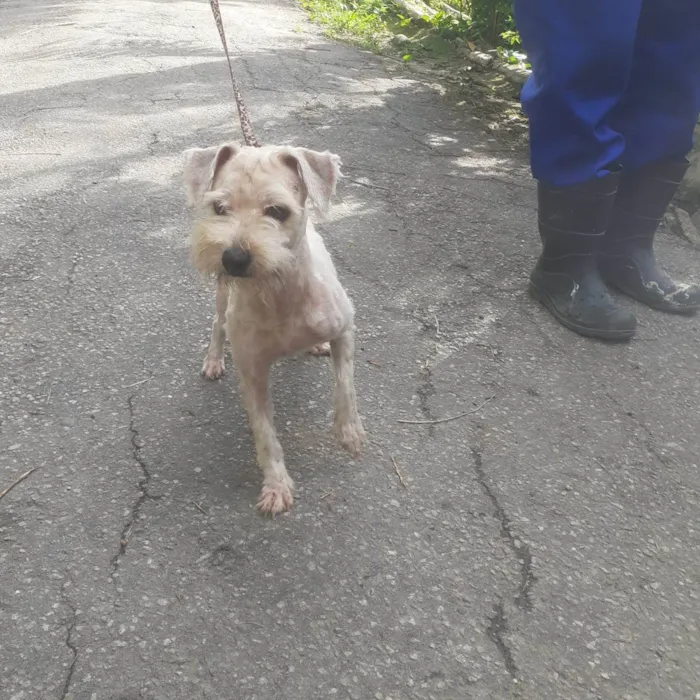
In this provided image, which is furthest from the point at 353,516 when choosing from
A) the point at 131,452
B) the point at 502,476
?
the point at 131,452

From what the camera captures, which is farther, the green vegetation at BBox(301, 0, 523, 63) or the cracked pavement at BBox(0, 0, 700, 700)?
the green vegetation at BBox(301, 0, 523, 63)

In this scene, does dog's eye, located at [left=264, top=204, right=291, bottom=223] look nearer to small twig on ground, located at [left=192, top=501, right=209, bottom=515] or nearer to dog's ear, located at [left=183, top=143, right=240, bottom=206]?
dog's ear, located at [left=183, top=143, right=240, bottom=206]

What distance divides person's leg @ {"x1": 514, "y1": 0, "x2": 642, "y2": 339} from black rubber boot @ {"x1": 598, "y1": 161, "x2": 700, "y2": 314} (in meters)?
0.21

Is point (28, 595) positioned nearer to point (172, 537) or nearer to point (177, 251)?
point (172, 537)

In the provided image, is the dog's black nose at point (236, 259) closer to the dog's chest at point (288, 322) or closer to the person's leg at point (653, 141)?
the dog's chest at point (288, 322)

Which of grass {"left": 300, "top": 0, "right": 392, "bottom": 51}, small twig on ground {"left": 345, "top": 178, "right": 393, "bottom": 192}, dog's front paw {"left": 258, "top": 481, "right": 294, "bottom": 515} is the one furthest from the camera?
grass {"left": 300, "top": 0, "right": 392, "bottom": 51}

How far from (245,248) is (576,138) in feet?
5.95

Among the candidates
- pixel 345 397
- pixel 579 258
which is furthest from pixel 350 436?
pixel 579 258

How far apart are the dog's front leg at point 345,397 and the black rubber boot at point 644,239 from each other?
184cm

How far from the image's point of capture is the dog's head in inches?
83.5

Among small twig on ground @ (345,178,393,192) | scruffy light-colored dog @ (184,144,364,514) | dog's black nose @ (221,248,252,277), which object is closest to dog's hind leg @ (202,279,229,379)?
scruffy light-colored dog @ (184,144,364,514)

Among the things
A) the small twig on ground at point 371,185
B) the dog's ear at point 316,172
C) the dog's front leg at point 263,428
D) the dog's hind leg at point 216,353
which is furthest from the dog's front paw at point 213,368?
the small twig on ground at point 371,185

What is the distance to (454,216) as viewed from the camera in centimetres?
458

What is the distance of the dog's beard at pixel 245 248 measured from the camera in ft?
6.92
